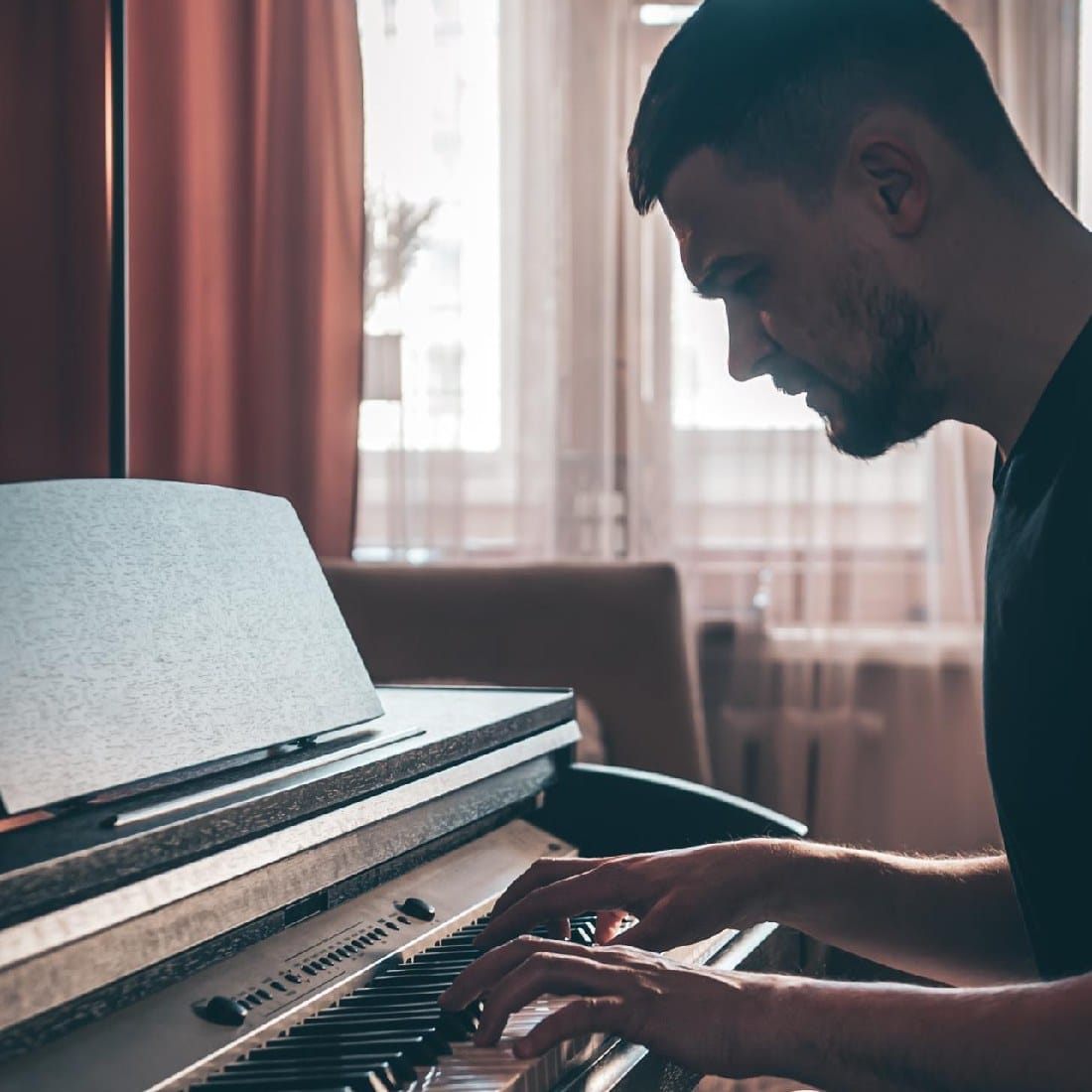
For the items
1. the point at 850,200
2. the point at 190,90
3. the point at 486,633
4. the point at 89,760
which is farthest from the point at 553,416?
the point at 89,760

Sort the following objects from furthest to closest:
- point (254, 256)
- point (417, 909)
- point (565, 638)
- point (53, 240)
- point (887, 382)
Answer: point (254, 256) → point (53, 240) → point (565, 638) → point (887, 382) → point (417, 909)

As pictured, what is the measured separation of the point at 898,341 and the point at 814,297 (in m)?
0.08

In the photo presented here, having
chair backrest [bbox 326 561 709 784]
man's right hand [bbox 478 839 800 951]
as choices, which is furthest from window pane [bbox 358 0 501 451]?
man's right hand [bbox 478 839 800 951]

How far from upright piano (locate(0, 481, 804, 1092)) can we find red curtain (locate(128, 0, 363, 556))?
1.71 metres

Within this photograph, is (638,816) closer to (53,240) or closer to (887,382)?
(887,382)

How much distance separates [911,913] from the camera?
1218 mm

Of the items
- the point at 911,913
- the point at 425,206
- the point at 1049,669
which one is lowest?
the point at 911,913

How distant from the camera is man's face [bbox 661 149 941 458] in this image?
109 centimetres

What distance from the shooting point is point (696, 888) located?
1.09m

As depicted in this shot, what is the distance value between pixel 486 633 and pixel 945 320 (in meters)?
1.52

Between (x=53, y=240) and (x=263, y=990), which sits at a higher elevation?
(x=53, y=240)

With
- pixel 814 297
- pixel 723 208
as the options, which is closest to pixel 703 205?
pixel 723 208

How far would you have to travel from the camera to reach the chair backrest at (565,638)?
2.46 m

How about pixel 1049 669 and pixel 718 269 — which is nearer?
pixel 1049 669
